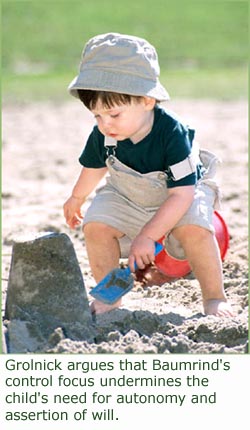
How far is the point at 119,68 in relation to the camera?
3.16 meters

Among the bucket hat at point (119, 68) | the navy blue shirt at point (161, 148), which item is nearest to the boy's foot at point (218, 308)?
the navy blue shirt at point (161, 148)

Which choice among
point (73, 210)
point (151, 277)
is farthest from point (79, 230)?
point (73, 210)

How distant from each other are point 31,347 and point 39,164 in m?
3.65

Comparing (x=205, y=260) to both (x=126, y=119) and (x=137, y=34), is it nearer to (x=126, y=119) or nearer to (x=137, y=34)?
(x=126, y=119)

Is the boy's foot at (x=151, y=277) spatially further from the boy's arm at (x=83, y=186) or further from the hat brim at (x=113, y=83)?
the hat brim at (x=113, y=83)

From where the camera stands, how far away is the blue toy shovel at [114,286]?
322 centimetres

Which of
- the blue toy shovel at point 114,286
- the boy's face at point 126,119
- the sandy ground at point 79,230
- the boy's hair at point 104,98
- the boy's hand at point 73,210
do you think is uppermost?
the boy's hair at point 104,98

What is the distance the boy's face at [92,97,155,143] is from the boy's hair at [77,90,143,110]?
11 mm

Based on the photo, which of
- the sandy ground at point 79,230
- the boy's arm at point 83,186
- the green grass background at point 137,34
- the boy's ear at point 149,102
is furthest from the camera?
the green grass background at point 137,34

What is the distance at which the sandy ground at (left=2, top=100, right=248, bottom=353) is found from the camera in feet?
9.92

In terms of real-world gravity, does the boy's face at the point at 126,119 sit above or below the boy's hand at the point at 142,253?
above

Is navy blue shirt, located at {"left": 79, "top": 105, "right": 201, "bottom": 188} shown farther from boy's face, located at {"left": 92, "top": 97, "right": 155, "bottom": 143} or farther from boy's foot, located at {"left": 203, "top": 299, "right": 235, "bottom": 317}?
boy's foot, located at {"left": 203, "top": 299, "right": 235, "bottom": 317}
